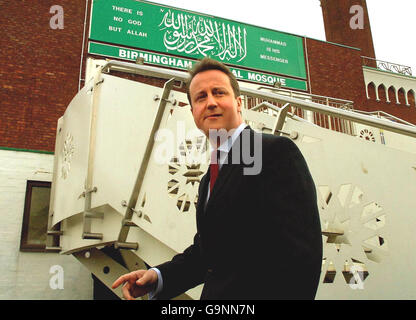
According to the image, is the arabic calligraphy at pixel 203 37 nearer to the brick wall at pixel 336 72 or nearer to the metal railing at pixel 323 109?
the brick wall at pixel 336 72

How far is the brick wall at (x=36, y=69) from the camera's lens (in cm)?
929

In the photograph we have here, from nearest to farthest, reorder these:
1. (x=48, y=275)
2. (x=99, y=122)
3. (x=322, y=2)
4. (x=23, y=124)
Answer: (x=99, y=122) → (x=48, y=275) → (x=23, y=124) → (x=322, y=2)

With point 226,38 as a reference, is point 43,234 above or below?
below

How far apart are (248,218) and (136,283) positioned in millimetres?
638

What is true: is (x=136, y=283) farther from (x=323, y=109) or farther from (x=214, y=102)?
(x=323, y=109)

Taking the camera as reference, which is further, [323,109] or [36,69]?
[36,69]

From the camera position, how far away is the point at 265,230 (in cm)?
128

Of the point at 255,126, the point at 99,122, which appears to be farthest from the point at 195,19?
the point at 255,126

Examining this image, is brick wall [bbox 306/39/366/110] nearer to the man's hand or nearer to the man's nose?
the man's nose

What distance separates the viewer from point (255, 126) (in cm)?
344
